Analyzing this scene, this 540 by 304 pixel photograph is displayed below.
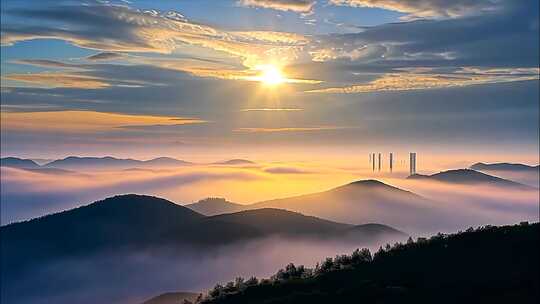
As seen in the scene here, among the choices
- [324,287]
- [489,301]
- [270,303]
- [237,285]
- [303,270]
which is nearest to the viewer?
[489,301]

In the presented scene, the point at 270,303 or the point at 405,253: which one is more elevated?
the point at 405,253

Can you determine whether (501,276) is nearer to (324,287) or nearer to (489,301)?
(489,301)

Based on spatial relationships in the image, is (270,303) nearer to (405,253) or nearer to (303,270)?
(303,270)

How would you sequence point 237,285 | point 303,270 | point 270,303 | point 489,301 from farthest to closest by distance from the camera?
1. point 303,270
2. point 237,285
3. point 270,303
4. point 489,301

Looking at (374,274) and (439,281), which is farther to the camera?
(374,274)

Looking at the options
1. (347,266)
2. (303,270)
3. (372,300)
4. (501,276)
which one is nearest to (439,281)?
(501,276)

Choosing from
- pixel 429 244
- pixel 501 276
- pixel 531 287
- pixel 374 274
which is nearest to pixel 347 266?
pixel 374 274
